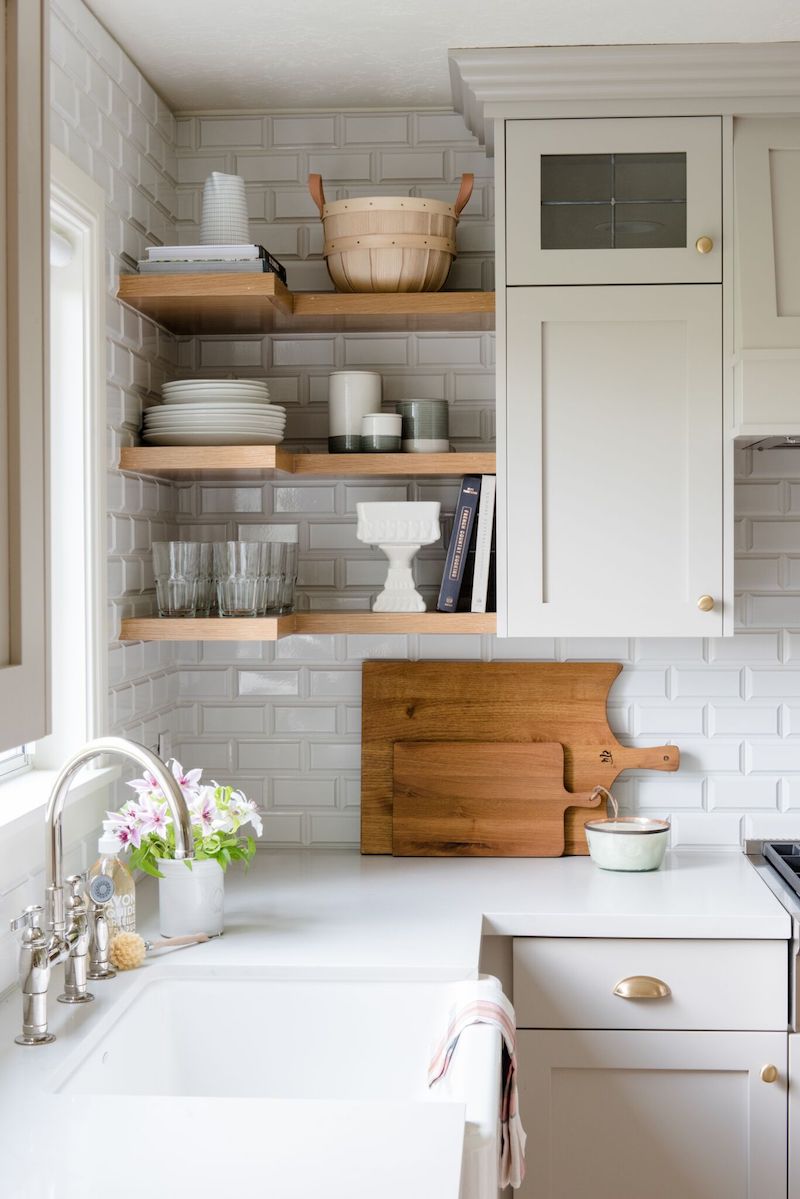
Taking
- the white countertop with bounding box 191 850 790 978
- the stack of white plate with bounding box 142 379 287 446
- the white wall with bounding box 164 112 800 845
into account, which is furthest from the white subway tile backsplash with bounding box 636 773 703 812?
the stack of white plate with bounding box 142 379 287 446

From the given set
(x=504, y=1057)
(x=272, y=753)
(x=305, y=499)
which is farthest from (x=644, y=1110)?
(x=305, y=499)

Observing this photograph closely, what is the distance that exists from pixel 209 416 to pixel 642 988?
4.50ft

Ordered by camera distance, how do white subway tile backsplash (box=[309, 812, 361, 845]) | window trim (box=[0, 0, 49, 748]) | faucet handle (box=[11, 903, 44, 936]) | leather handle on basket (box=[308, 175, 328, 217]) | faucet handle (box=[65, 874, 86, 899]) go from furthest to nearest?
white subway tile backsplash (box=[309, 812, 361, 845]), leather handle on basket (box=[308, 175, 328, 217]), faucet handle (box=[65, 874, 86, 899]), faucet handle (box=[11, 903, 44, 936]), window trim (box=[0, 0, 49, 748])

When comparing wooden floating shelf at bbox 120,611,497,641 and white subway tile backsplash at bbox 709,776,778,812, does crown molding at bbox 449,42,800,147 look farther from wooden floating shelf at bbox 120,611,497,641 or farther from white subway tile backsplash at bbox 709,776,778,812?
white subway tile backsplash at bbox 709,776,778,812

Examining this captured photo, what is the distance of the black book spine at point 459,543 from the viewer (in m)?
2.49

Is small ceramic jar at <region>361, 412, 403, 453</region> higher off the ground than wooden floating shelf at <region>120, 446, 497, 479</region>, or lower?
higher

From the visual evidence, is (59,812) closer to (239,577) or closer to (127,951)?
(127,951)

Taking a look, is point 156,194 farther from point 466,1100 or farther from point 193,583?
point 466,1100

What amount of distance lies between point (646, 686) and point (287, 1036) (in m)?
1.21

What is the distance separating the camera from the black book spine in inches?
97.9

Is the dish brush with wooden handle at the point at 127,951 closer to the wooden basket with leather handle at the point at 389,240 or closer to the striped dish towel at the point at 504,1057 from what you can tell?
the striped dish towel at the point at 504,1057

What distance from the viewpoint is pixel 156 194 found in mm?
2623

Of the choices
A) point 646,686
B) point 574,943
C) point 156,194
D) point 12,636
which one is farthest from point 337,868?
point 12,636

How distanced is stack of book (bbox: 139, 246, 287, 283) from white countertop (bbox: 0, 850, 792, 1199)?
1250mm
